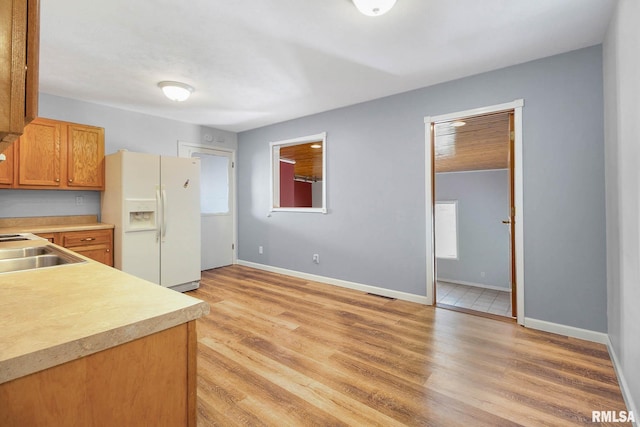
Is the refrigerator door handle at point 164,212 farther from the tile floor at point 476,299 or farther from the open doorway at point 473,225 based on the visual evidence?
the open doorway at point 473,225

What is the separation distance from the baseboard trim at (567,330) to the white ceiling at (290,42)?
92.8 inches

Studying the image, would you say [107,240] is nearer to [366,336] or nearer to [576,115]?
[366,336]

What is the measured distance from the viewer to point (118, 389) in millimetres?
766

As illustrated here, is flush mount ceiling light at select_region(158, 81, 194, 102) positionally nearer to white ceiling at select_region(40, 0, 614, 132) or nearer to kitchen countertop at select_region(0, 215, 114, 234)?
white ceiling at select_region(40, 0, 614, 132)

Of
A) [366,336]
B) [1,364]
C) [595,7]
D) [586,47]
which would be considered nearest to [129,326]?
[1,364]

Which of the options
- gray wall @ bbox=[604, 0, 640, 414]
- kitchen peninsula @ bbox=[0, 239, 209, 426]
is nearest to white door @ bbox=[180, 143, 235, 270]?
kitchen peninsula @ bbox=[0, 239, 209, 426]

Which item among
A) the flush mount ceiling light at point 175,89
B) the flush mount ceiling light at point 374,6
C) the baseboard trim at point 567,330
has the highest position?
the flush mount ceiling light at point 175,89

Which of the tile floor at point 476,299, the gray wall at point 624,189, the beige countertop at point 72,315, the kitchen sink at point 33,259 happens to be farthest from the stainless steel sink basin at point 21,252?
the tile floor at point 476,299

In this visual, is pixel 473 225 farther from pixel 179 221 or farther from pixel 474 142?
pixel 179 221

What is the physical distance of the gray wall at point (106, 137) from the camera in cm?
346

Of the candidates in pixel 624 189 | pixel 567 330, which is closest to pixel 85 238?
pixel 624 189

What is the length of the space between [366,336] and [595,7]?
289cm

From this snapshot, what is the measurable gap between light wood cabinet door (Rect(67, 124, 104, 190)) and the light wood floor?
91.9 inches

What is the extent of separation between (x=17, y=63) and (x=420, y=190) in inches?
129
